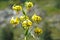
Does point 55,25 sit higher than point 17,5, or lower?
lower

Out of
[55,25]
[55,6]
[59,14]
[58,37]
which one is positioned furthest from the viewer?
[55,6]

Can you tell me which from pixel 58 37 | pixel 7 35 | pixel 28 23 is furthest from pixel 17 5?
pixel 58 37

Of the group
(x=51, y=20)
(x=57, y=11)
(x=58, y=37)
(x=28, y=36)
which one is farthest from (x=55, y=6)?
(x=28, y=36)

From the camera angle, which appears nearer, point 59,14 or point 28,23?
point 28,23

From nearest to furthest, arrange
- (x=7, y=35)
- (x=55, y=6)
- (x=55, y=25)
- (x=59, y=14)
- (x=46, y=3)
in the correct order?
(x=7, y=35), (x=55, y=25), (x=59, y=14), (x=55, y=6), (x=46, y=3)

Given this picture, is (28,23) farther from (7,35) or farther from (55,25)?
(55,25)

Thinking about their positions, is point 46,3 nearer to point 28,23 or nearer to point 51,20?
point 51,20

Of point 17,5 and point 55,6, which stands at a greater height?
point 17,5

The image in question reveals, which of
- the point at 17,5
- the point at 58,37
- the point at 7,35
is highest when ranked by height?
the point at 17,5

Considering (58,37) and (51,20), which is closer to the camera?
(58,37)
